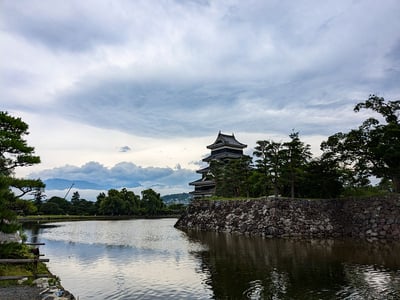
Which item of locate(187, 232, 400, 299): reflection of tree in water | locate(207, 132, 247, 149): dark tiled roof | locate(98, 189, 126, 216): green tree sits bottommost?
locate(187, 232, 400, 299): reflection of tree in water

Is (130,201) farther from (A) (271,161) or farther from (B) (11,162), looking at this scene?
(B) (11,162)

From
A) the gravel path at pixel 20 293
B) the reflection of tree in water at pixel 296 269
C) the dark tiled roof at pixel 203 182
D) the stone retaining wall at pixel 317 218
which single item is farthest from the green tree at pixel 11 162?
the dark tiled roof at pixel 203 182

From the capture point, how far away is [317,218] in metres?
28.5

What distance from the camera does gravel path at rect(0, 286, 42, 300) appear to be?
8.48 meters

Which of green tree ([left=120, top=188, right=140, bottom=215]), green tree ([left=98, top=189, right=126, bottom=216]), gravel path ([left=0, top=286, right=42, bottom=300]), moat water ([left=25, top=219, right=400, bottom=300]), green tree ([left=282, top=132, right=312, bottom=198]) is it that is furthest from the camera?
green tree ([left=120, top=188, right=140, bottom=215])

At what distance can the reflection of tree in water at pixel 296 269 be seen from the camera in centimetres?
1070

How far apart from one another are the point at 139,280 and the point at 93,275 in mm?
2385

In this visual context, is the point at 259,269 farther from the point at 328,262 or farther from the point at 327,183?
the point at 327,183

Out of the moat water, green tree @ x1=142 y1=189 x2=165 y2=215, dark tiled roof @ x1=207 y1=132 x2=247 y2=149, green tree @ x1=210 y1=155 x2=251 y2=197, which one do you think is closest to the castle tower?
dark tiled roof @ x1=207 y1=132 x2=247 y2=149

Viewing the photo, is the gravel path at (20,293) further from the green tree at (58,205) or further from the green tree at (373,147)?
the green tree at (58,205)

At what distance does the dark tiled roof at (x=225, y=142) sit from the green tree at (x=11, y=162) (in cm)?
4421

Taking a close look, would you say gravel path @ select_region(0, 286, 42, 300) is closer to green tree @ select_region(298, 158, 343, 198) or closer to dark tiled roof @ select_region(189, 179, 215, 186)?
green tree @ select_region(298, 158, 343, 198)

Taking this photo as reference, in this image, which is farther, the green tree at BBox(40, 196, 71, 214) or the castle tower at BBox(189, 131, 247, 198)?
the green tree at BBox(40, 196, 71, 214)

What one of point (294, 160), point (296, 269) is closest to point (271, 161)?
point (294, 160)
